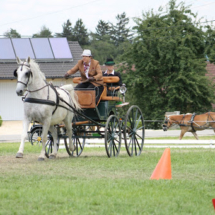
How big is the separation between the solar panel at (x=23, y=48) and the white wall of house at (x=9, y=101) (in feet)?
6.24

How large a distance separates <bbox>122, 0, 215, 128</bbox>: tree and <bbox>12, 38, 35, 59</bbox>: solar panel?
251 inches

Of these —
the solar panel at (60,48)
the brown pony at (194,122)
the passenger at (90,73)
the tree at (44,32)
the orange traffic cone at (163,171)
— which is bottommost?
the brown pony at (194,122)

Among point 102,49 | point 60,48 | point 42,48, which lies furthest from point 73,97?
point 102,49

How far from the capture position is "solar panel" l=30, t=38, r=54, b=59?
34.0 m

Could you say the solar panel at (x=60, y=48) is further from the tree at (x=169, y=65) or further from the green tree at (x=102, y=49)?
the green tree at (x=102, y=49)

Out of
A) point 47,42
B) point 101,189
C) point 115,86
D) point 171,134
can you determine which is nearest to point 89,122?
point 115,86

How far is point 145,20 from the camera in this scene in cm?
3328

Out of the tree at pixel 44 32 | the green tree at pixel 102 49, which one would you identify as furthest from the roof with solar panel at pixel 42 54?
the tree at pixel 44 32

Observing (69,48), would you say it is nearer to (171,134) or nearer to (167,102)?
(167,102)

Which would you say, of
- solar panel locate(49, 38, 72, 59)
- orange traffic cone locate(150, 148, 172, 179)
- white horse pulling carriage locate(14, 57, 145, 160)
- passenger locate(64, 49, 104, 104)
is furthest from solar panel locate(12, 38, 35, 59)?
orange traffic cone locate(150, 148, 172, 179)

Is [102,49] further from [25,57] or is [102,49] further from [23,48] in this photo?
[25,57]

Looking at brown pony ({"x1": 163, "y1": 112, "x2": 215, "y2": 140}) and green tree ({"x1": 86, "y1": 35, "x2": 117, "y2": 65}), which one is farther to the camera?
green tree ({"x1": 86, "y1": 35, "x2": 117, "y2": 65})

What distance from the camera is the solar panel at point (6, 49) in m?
33.7

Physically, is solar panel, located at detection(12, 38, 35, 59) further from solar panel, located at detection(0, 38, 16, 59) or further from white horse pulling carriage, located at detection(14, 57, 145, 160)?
white horse pulling carriage, located at detection(14, 57, 145, 160)
